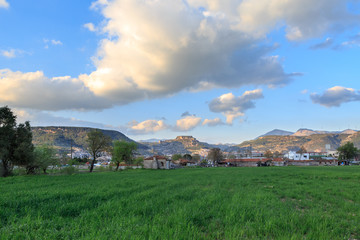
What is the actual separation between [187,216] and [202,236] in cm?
189

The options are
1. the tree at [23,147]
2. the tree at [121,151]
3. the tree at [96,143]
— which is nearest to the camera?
the tree at [23,147]

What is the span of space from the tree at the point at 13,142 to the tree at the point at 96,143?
27.9 m

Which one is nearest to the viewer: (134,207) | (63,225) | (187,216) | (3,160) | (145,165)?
(63,225)

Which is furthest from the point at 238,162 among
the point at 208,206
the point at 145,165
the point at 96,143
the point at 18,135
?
the point at 208,206

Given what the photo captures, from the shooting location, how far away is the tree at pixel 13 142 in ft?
114

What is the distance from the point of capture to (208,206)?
9883 mm

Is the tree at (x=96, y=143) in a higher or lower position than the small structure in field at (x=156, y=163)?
higher

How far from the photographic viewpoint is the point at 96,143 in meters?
67.1

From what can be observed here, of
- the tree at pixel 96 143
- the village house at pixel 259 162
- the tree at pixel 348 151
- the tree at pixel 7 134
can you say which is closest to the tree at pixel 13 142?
the tree at pixel 7 134

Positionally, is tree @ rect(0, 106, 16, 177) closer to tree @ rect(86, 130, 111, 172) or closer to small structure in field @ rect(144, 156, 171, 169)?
tree @ rect(86, 130, 111, 172)

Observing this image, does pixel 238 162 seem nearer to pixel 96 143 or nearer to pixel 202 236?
pixel 96 143

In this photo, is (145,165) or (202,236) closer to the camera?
(202,236)

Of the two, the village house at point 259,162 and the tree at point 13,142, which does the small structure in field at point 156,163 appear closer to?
the tree at point 13,142

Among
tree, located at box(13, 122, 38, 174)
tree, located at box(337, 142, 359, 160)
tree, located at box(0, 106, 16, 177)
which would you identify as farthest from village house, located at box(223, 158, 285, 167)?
tree, located at box(0, 106, 16, 177)
